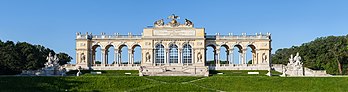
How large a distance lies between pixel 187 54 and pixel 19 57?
24530 mm

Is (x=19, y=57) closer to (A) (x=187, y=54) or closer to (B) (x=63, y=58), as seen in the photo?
(A) (x=187, y=54)

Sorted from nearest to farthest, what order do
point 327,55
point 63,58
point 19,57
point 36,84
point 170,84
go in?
point 36,84, point 170,84, point 327,55, point 19,57, point 63,58

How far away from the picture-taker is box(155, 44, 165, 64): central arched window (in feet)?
251

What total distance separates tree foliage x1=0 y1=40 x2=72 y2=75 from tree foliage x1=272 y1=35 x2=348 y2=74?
1663 inches

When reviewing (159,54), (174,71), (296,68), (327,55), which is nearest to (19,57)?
(159,54)

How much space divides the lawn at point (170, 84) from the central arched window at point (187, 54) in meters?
24.9

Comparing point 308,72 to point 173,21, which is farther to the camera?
point 173,21

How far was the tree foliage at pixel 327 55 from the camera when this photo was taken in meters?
72.8

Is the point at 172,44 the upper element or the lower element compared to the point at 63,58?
upper

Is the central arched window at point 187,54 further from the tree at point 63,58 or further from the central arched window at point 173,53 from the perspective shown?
the tree at point 63,58

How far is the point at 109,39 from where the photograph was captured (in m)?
77.9

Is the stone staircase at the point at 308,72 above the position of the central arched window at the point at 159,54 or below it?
below

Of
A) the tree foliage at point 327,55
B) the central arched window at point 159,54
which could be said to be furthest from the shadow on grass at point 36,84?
the tree foliage at point 327,55

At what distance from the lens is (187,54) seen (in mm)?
76938
